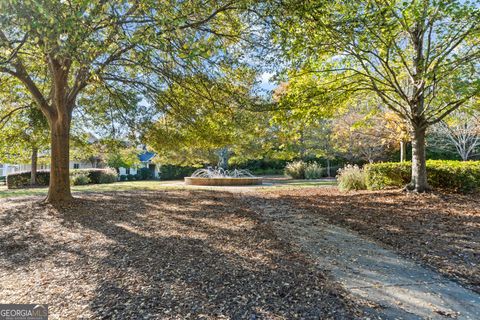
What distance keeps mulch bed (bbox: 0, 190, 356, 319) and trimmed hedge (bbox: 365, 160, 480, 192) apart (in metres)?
6.35

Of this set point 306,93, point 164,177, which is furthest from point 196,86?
point 164,177

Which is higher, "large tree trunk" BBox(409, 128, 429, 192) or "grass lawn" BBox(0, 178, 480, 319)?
"large tree trunk" BBox(409, 128, 429, 192)

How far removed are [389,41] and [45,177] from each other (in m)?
20.3

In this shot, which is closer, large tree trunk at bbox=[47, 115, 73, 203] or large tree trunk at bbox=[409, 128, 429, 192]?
large tree trunk at bbox=[47, 115, 73, 203]

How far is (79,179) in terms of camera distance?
18.5 m

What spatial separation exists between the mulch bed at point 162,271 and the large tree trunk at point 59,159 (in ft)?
5.47

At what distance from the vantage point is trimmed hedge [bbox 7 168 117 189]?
17991 mm

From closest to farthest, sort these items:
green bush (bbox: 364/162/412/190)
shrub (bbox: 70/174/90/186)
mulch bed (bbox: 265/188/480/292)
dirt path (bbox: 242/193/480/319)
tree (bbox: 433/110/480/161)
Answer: dirt path (bbox: 242/193/480/319)
mulch bed (bbox: 265/188/480/292)
green bush (bbox: 364/162/412/190)
tree (bbox: 433/110/480/161)
shrub (bbox: 70/174/90/186)

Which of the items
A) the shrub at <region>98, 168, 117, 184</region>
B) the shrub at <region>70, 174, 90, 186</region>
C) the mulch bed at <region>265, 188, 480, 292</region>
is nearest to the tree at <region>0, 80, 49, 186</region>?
the shrub at <region>70, 174, 90, 186</region>

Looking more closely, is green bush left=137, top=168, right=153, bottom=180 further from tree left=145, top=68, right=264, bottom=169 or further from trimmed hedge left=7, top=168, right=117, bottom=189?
tree left=145, top=68, right=264, bottom=169

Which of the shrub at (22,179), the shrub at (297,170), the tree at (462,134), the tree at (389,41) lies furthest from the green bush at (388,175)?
the shrub at (22,179)

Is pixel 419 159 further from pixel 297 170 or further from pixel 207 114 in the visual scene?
pixel 297 170

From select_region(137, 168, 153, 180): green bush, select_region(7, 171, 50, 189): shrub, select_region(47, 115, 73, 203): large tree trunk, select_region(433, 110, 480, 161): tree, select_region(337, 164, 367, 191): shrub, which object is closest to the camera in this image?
select_region(47, 115, 73, 203): large tree trunk

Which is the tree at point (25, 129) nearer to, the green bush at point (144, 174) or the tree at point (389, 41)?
the tree at point (389, 41)
